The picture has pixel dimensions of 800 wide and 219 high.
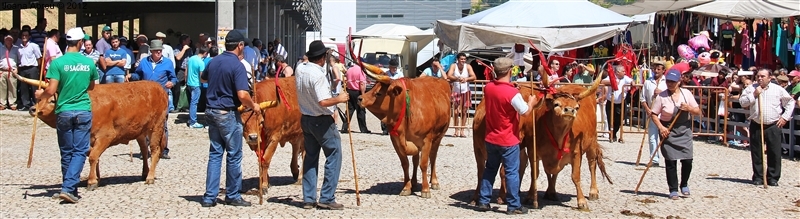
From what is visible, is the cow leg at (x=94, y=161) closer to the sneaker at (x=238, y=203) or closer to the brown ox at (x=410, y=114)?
the sneaker at (x=238, y=203)

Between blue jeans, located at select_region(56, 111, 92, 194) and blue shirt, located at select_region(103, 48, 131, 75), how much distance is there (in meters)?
8.69

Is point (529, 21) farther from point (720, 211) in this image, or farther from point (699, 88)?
point (720, 211)

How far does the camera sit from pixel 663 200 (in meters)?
10.5

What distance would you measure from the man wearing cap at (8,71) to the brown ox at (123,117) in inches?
378

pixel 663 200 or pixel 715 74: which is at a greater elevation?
pixel 715 74

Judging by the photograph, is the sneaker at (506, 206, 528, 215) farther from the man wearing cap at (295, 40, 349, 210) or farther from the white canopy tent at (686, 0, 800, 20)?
the white canopy tent at (686, 0, 800, 20)

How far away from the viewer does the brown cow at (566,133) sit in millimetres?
9250

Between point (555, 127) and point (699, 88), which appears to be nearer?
point (555, 127)

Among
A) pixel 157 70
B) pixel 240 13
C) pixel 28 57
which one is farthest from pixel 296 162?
pixel 240 13

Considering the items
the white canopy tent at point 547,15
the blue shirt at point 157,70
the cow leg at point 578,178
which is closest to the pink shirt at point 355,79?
the blue shirt at point 157,70

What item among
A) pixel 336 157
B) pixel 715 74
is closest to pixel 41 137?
pixel 336 157

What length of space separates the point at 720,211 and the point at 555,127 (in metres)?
2.05

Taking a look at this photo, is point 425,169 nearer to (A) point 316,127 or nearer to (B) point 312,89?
(A) point 316,127

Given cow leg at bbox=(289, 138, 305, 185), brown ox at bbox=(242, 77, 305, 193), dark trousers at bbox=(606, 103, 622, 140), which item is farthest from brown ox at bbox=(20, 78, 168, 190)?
dark trousers at bbox=(606, 103, 622, 140)
